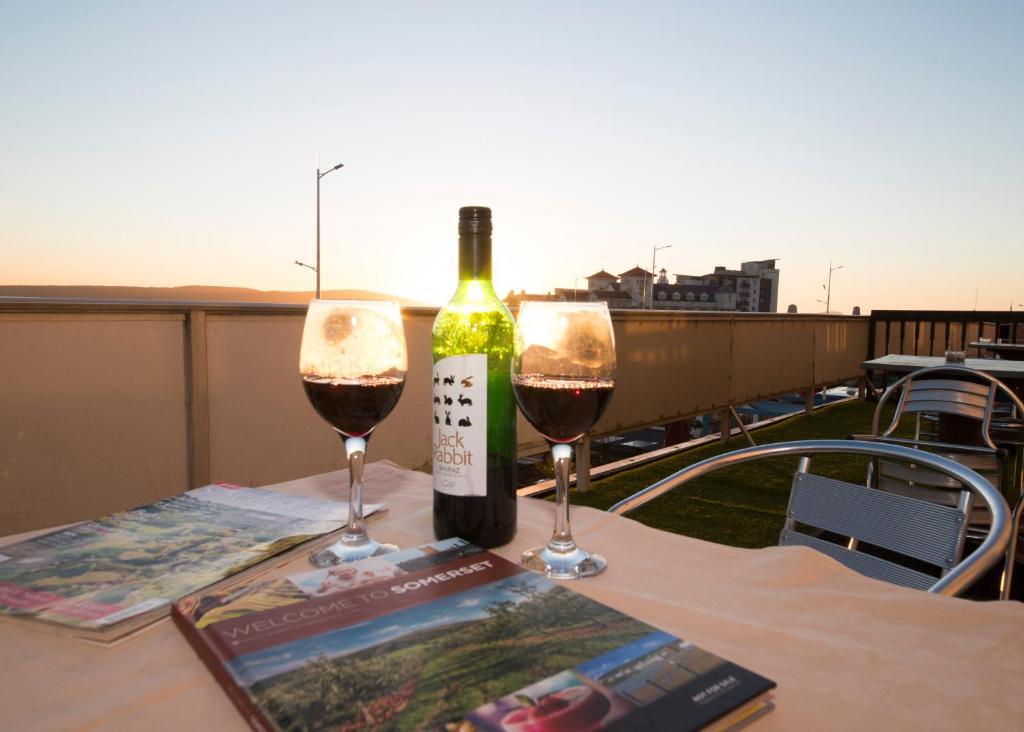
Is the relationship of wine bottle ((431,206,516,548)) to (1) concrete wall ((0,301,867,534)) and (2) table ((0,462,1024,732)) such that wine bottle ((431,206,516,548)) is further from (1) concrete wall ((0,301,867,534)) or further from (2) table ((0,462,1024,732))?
(1) concrete wall ((0,301,867,534))

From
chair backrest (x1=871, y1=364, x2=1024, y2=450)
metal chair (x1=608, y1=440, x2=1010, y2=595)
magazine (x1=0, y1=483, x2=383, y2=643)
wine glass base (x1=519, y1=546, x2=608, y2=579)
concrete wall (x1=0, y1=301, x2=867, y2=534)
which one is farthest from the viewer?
chair backrest (x1=871, y1=364, x2=1024, y2=450)

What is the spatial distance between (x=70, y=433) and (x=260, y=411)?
2.51 ft

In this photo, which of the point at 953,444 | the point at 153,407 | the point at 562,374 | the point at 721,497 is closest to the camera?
the point at 562,374

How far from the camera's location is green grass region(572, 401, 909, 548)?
3.84 meters

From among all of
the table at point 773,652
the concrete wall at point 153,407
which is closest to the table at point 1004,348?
the concrete wall at point 153,407

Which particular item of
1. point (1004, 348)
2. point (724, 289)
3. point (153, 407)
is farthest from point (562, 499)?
point (724, 289)

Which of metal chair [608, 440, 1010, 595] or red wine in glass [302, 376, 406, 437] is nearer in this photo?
red wine in glass [302, 376, 406, 437]

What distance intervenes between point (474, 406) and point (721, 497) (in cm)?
422

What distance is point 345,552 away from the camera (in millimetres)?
713

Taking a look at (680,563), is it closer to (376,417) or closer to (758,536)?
(376,417)

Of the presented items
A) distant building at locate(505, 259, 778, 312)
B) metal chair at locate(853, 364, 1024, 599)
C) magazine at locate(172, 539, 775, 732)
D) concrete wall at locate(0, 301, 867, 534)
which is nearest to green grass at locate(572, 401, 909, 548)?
metal chair at locate(853, 364, 1024, 599)

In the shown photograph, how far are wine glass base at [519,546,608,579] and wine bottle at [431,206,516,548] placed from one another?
0.08 m

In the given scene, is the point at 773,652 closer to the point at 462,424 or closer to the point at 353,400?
the point at 462,424

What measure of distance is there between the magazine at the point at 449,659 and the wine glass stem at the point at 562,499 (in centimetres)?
11
